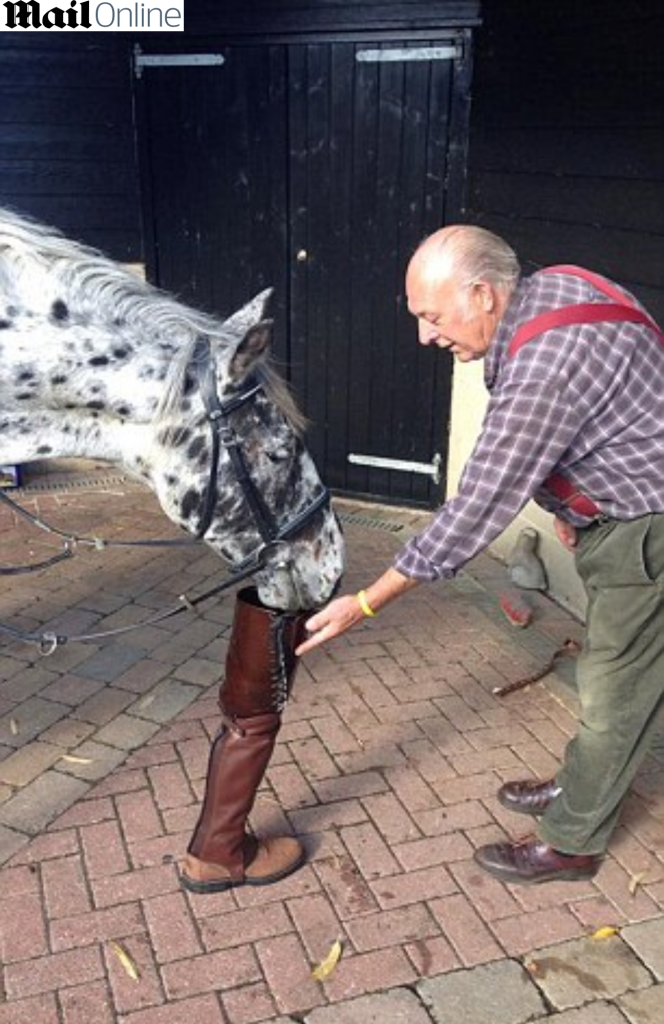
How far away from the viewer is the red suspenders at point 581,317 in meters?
2.23

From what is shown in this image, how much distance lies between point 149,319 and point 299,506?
603mm

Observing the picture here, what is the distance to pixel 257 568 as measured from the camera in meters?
2.42

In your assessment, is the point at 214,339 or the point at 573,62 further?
the point at 573,62

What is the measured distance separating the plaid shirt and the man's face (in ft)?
0.17

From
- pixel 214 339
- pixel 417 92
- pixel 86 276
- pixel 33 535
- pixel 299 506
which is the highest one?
pixel 417 92

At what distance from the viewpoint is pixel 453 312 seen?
2.32 m

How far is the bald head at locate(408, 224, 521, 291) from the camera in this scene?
7.41 ft

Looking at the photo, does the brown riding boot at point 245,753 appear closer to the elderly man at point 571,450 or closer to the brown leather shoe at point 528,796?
the elderly man at point 571,450

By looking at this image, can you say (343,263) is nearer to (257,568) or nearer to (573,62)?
(573,62)

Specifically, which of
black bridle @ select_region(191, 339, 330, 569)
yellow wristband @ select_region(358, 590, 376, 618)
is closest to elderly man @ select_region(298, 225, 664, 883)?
yellow wristband @ select_region(358, 590, 376, 618)

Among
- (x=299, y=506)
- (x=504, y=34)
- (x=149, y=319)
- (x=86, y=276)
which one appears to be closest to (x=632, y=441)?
(x=299, y=506)

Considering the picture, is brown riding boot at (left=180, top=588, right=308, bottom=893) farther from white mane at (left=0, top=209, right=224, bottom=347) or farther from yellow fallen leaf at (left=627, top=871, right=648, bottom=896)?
yellow fallen leaf at (left=627, top=871, right=648, bottom=896)

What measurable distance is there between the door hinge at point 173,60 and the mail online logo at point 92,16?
144mm

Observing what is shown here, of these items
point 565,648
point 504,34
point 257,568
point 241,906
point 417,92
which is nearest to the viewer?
point 257,568
